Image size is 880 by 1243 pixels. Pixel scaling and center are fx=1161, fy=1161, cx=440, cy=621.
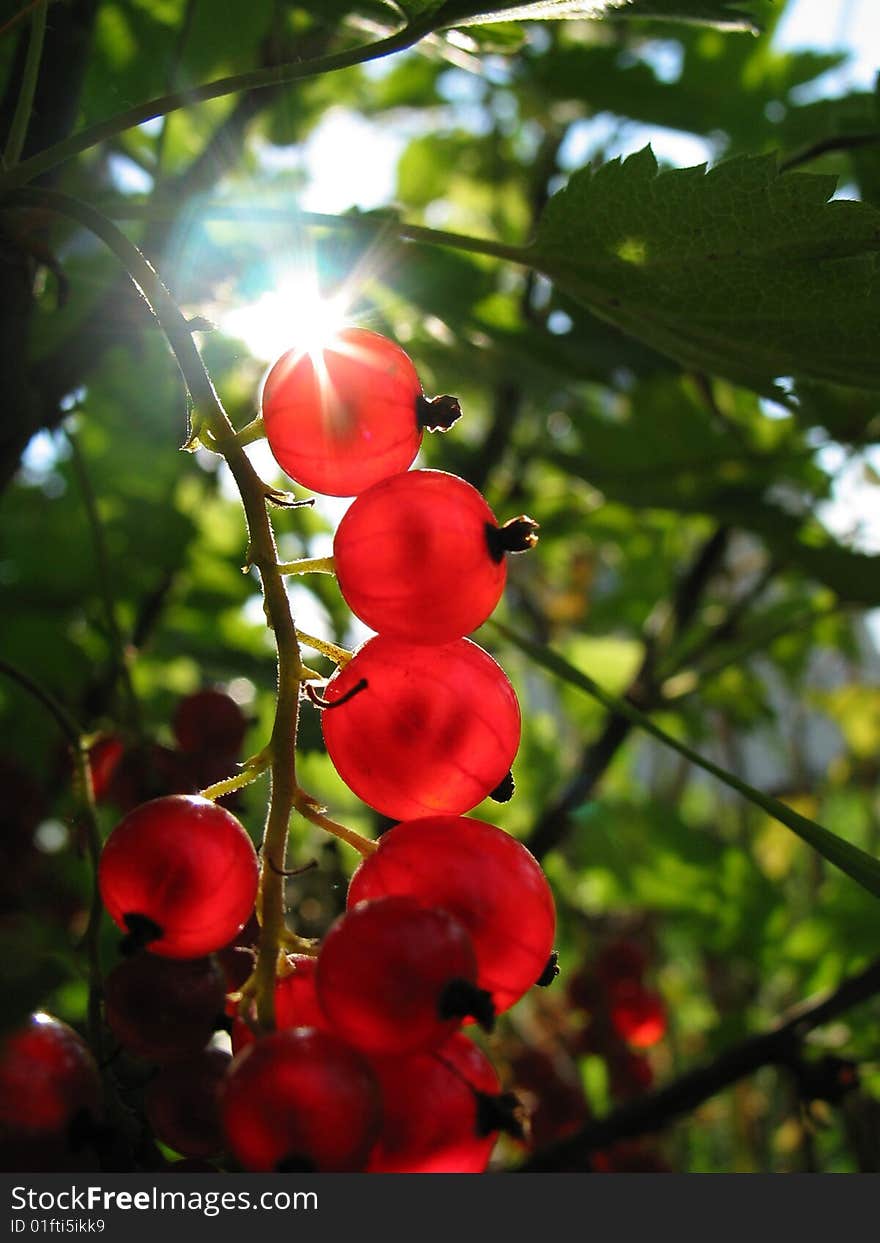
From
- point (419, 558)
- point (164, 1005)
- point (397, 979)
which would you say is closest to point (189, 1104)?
point (164, 1005)

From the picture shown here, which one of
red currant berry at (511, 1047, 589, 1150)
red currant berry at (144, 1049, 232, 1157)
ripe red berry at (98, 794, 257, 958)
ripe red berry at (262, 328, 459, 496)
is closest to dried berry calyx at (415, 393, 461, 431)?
ripe red berry at (262, 328, 459, 496)

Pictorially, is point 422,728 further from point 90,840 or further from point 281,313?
point 281,313

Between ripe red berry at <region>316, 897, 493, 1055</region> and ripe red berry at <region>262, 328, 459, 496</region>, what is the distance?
23cm

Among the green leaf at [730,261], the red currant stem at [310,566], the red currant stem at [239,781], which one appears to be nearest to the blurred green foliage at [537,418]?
the green leaf at [730,261]

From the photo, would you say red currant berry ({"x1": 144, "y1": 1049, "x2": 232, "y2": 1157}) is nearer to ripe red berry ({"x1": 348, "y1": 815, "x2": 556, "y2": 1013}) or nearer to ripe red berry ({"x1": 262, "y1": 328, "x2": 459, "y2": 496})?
ripe red berry ({"x1": 348, "y1": 815, "x2": 556, "y2": 1013})

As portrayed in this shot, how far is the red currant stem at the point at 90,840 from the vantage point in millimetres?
613

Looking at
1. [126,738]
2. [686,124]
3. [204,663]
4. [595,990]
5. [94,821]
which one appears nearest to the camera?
[94,821]

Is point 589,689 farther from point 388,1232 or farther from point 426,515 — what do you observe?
point 388,1232

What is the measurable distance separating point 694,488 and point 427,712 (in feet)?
3.69

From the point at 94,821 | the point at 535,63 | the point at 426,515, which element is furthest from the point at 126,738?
the point at 535,63

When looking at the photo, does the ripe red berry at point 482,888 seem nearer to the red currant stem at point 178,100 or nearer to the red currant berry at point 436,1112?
the red currant berry at point 436,1112

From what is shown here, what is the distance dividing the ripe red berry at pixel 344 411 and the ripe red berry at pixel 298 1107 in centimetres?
28

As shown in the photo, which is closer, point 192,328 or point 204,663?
point 192,328

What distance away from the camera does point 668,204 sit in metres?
0.71
